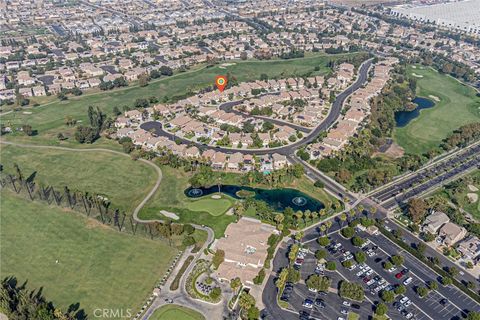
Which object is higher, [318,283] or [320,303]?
[318,283]

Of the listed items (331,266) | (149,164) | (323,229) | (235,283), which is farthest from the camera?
(149,164)

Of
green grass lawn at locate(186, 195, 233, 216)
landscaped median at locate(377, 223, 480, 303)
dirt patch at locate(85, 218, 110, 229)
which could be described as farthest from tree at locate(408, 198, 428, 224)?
dirt patch at locate(85, 218, 110, 229)

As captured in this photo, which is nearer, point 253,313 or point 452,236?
point 253,313

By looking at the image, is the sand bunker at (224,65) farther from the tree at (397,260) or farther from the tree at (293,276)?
the tree at (397,260)

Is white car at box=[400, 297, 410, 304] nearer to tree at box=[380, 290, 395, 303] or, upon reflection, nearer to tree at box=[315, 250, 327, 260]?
tree at box=[380, 290, 395, 303]

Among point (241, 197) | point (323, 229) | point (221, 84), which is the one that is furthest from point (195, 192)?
point (221, 84)

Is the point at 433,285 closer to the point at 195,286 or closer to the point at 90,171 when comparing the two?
the point at 195,286

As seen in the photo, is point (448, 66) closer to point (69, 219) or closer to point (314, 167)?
point (314, 167)
